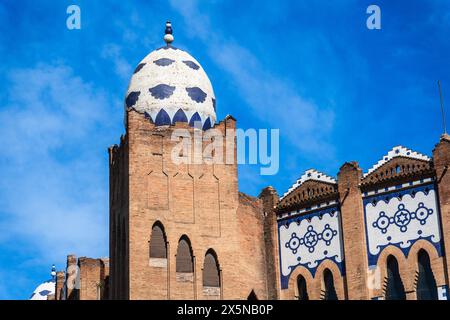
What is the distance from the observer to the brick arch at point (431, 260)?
87.8 ft

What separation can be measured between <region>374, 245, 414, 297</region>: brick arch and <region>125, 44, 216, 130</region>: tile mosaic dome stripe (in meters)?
6.20

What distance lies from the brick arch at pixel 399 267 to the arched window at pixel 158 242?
217 inches

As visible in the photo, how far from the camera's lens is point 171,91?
1188 inches

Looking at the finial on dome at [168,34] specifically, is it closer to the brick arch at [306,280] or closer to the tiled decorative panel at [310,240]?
the tiled decorative panel at [310,240]

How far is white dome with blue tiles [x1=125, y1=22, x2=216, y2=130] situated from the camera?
29984 millimetres

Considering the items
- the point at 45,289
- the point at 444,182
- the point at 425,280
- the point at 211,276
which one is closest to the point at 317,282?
the point at 211,276

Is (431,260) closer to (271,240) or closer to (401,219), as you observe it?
(401,219)

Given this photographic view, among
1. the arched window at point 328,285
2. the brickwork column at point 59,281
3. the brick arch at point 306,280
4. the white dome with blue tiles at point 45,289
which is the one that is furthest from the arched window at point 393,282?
the white dome with blue tiles at point 45,289

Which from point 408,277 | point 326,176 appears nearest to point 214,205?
point 326,176

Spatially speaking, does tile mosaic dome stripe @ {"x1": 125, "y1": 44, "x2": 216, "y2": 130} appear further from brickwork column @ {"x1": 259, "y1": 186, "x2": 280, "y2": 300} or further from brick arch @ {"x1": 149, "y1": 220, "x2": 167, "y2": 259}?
brick arch @ {"x1": 149, "y1": 220, "x2": 167, "y2": 259}

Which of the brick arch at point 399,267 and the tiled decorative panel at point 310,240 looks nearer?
the brick arch at point 399,267

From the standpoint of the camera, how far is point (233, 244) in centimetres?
2880

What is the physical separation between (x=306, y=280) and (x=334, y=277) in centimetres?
97
